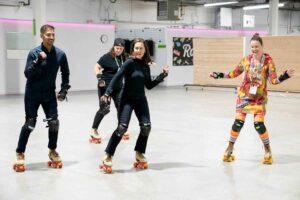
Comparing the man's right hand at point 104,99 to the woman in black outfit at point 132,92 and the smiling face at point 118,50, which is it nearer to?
the woman in black outfit at point 132,92

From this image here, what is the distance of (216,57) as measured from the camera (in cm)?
1586

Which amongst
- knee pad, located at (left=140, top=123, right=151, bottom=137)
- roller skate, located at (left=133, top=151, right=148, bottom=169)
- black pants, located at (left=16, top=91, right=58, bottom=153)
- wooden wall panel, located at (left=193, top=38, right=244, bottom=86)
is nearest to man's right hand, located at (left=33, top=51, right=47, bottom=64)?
black pants, located at (left=16, top=91, right=58, bottom=153)

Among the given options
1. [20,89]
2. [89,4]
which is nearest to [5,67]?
[20,89]

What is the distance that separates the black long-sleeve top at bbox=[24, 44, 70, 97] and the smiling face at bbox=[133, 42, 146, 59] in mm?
825

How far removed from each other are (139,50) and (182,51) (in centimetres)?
1451

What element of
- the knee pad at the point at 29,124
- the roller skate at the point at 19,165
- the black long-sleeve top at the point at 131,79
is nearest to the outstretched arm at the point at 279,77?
the black long-sleeve top at the point at 131,79

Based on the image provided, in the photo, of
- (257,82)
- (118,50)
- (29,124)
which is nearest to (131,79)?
(29,124)

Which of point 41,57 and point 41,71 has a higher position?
point 41,57

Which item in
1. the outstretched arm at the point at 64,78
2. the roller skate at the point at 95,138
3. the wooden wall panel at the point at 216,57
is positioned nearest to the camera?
the outstretched arm at the point at 64,78

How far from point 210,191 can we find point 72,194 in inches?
50.2

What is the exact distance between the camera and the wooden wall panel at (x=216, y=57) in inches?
606

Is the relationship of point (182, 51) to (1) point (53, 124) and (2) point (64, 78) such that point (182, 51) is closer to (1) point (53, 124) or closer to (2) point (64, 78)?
(2) point (64, 78)

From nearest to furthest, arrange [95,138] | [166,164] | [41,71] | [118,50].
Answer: [41,71], [166,164], [118,50], [95,138]

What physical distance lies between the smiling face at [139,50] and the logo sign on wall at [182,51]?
14.2 metres
